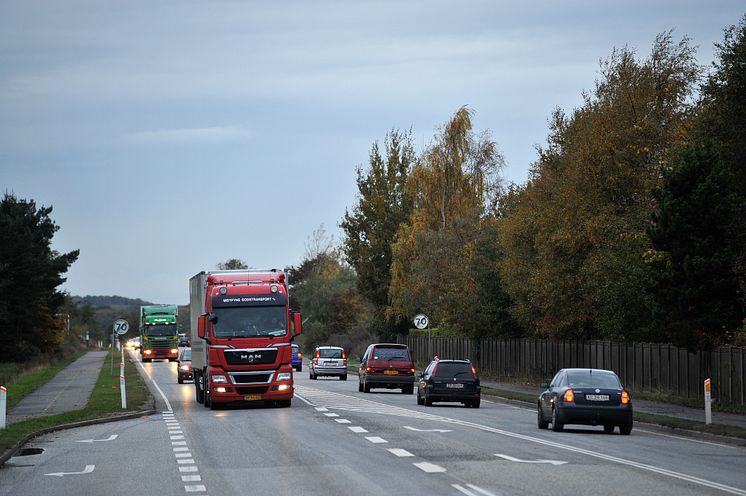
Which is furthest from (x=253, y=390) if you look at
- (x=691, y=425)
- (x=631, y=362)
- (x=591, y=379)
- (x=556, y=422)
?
(x=631, y=362)

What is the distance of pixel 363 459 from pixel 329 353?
44.3 meters

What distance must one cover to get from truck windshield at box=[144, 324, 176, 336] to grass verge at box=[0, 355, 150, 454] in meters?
36.7

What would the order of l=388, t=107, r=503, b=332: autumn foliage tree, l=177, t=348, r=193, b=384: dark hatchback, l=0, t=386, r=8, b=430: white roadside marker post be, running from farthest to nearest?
l=388, t=107, r=503, b=332: autumn foliage tree < l=177, t=348, r=193, b=384: dark hatchback < l=0, t=386, r=8, b=430: white roadside marker post

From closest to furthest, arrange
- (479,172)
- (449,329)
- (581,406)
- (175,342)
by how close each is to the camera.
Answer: (581,406)
(449,329)
(479,172)
(175,342)

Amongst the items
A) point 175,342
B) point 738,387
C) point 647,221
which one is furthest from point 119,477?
point 175,342

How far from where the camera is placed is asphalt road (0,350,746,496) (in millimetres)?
15031

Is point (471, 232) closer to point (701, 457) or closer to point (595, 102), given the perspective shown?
point (595, 102)

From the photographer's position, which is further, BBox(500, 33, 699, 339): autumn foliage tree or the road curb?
BBox(500, 33, 699, 339): autumn foliage tree

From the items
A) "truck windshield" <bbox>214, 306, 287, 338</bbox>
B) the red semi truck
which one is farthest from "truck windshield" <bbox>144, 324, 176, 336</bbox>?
"truck windshield" <bbox>214, 306, 287, 338</bbox>

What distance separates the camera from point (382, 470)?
55.3 feet

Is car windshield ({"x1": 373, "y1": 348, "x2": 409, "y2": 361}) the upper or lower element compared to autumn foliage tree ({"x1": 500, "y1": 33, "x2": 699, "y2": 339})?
lower

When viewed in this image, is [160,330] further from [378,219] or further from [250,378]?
[250,378]

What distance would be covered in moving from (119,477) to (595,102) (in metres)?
33.0

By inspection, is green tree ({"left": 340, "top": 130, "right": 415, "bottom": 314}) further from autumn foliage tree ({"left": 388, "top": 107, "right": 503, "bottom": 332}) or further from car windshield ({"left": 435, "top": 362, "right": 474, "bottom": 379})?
car windshield ({"left": 435, "top": 362, "right": 474, "bottom": 379})
